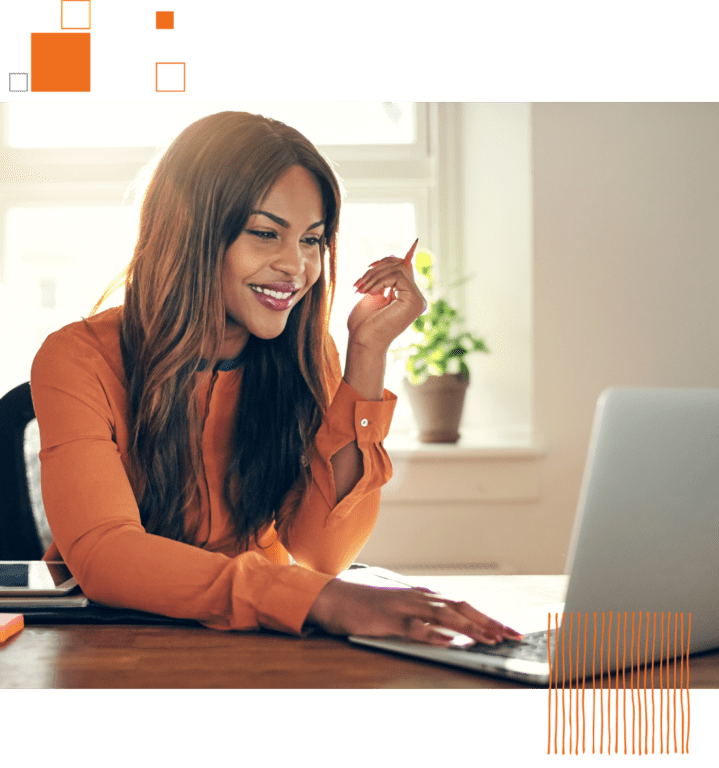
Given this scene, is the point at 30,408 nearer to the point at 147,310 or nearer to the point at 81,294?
the point at 147,310

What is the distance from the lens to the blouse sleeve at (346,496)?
4.27 feet

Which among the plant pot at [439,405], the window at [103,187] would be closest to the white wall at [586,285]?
the plant pot at [439,405]

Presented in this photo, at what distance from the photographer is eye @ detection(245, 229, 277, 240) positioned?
1.25 m

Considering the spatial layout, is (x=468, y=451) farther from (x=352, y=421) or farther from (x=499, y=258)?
(x=352, y=421)

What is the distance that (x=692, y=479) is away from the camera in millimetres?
707

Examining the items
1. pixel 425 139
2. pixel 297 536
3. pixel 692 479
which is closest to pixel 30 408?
pixel 297 536

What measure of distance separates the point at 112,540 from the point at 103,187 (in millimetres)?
2158

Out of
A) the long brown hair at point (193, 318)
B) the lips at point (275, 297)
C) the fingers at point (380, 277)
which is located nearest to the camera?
the long brown hair at point (193, 318)

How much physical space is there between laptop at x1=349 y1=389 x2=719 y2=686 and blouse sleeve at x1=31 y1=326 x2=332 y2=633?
8.9 inches

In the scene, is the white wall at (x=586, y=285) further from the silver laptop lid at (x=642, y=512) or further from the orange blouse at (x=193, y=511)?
the silver laptop lid at (x=642, y=512)

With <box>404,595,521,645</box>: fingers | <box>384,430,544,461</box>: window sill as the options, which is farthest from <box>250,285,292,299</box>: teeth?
<box>384,430,544,461</box>: window sill

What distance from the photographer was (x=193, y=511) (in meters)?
1.27
